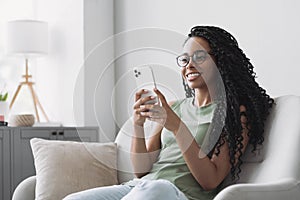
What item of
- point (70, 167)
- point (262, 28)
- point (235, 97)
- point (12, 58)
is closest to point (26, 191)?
point (70, 167)

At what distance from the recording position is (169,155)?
2.26m

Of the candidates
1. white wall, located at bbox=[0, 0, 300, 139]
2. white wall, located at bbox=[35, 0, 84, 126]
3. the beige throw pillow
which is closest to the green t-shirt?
white wall, located at bbox=[0, 0, 300, 139]

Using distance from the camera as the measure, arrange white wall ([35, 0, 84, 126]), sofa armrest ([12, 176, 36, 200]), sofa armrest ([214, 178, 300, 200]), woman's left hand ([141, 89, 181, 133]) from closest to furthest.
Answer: sofa armrest ([214, 178, 300, 200])
woman's left hand ([141, 89, 181, 133])
sofa armrest ([12, 176, 36, 200])
white wall ([35, 0, 84, 126])

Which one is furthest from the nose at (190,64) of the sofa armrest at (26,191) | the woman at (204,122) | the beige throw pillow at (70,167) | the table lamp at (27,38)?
the table lamp at (27,38)

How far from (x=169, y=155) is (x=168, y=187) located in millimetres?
473

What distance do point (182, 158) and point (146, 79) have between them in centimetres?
33

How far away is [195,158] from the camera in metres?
2.04

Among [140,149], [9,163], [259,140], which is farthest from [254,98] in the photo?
[9,163]

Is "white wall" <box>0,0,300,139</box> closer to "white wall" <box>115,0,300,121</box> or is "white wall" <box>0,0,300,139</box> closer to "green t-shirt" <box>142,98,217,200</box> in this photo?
"white wall" <box>115,0,300,121</box>

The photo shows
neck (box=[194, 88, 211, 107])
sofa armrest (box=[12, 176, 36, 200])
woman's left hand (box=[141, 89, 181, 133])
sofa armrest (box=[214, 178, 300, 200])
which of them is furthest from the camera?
sofa armrest (box=[12, 176, 36, 200])

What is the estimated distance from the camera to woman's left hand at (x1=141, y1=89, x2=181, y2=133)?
79.0 inches

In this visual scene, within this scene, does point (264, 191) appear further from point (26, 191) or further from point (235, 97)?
point (26, 191)

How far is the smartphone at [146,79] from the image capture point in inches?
80.6

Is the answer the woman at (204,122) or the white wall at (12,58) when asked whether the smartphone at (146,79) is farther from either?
the white wall at (12,58)
